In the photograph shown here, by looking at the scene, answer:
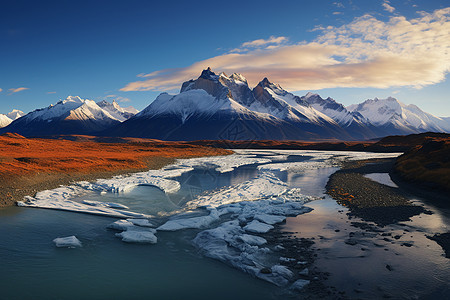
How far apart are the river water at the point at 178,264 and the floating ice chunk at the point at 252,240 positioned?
107 inches

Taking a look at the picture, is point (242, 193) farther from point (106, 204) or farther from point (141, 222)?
point (106, 204)

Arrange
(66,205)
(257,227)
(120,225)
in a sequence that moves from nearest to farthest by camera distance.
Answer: (120,225), (257,227), (66,205)

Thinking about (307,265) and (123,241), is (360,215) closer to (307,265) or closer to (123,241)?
(307,265)

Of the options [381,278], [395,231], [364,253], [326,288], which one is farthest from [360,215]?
[326,288]

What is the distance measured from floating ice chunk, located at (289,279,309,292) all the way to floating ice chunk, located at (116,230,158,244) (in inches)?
327

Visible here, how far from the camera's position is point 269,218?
20.8 m

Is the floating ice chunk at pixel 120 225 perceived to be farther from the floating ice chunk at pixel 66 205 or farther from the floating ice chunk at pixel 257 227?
the floating ice chunk at pixel 257 227

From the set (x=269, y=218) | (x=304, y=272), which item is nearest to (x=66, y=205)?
(x=269, y=218)

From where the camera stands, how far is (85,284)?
1206 cm

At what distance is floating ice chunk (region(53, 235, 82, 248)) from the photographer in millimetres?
15617

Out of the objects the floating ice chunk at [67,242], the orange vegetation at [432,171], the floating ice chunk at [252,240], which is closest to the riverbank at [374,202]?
the orange vegetation at [432,171]

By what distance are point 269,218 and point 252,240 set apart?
4.62 m

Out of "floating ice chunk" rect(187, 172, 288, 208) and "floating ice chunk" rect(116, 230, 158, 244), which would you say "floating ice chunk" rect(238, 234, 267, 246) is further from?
"floating ice chunk" rect(187, 172, 288, 208)

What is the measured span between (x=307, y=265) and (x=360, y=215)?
10150 mm
